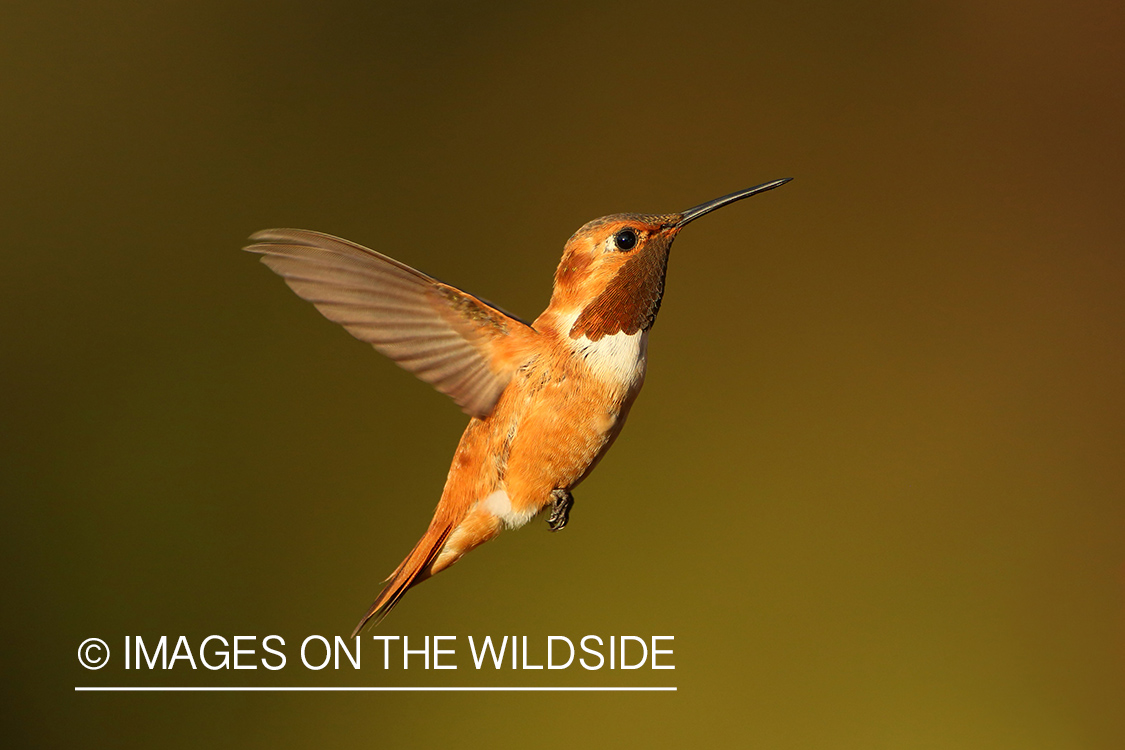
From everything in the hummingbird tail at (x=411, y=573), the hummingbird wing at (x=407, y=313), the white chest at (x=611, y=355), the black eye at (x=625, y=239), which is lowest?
the hummingbird tail at (x=411, y=573)

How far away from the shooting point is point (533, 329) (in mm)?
668

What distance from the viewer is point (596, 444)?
66 centimetres

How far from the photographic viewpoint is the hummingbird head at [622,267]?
2.13 ft

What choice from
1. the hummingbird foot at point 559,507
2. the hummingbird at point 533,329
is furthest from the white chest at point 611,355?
the hummingbird foot at point 559,507

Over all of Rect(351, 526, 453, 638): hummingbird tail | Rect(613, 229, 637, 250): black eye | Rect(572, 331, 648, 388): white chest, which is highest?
Rect(613, 229, 637, 250): black eye

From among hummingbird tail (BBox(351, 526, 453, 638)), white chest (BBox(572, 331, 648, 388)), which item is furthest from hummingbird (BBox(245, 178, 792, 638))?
hummingbird tail (BBox(351, 526, 453, 638))

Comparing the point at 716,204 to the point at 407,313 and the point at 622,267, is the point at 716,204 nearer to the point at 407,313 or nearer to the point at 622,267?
the point at 622,267

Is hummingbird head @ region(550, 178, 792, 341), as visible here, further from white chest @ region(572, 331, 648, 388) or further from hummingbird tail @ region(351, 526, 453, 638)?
hummingbird tail @ region(351, 526, 453, 638)

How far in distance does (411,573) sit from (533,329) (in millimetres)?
242

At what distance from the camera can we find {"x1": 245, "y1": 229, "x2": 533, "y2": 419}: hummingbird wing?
636mm

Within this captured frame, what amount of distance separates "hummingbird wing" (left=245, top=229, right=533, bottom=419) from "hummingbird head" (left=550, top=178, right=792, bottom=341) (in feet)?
0.18

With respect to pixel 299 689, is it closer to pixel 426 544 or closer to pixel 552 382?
pixel 426 544

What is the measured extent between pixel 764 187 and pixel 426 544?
415 millimetres

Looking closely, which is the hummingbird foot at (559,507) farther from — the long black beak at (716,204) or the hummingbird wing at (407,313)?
the long black beak at (716,204)
